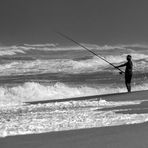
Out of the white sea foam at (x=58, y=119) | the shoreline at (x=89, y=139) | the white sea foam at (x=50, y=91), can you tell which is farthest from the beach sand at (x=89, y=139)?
the white sea foam at (x=50, y=91)

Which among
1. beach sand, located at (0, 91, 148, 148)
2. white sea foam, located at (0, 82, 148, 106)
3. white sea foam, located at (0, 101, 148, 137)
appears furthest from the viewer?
white sea foam, located at (0, 82, 148, 106)

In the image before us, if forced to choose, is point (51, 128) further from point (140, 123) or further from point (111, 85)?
point (111, 85)

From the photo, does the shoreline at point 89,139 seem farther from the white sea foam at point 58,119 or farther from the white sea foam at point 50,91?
the white sea foam at point 50,91

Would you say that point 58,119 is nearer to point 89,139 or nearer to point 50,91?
point 89,139

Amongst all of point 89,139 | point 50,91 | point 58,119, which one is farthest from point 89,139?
point 50,91

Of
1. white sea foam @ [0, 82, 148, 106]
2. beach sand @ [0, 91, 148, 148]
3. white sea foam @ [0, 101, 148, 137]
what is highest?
beach sand @ [0, 91, 148, 148]

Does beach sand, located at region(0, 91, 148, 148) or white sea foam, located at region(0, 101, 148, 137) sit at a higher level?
beach sand, located at region(0, 91, 148, 148)

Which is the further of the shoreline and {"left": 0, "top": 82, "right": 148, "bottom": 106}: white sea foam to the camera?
{"left": 0, "top": 82, "right": 148, "bottom": 106}: white sea foam

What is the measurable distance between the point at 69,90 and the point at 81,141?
585 inches

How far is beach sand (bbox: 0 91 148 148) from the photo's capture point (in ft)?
22.1

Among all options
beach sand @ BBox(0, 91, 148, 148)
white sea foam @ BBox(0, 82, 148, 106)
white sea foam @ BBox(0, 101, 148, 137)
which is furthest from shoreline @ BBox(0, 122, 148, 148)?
white sea foam @ BBox(0, 82, 148, 106)

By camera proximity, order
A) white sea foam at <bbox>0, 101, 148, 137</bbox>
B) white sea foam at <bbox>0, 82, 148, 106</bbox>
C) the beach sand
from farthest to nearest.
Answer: white sea foam at <bbox>0, 82, 148, 106</bbox>, white sea foam at <bbox>0, 101, 148, 137</bbox>, the beach sand

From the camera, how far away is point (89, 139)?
23.6 ft

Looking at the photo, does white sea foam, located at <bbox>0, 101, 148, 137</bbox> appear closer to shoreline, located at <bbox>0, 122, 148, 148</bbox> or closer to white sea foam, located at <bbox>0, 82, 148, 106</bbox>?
shoreline, located at <bbox>0, 122, 148, 148</bbox>
